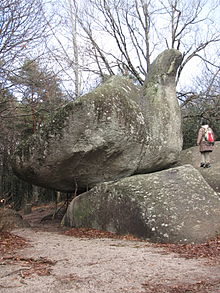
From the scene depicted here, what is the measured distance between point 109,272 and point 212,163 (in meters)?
6.81

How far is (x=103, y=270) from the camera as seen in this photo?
3.58m

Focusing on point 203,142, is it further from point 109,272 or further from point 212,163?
point 109,272

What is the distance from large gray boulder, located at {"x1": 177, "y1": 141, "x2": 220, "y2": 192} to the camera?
8477mm

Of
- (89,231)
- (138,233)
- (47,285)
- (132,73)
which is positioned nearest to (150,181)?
(138,233)

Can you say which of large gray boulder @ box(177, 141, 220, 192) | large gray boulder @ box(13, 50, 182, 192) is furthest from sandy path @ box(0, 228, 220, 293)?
large gray boulder @ box(177, 141, 220, 192)

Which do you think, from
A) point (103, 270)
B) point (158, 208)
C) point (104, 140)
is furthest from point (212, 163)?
A: point (103, 270)

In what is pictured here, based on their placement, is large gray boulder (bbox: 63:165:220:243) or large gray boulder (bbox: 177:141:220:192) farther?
large gray boulder (bbox: 177:141:220:192)

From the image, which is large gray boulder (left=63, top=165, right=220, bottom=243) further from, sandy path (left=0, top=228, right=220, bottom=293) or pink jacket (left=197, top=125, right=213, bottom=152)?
pink jacket (left=197, top=125, right=213, bottom=152)

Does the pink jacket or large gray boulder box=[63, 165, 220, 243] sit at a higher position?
the pink jacket

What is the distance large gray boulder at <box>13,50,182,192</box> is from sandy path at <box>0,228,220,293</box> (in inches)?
129

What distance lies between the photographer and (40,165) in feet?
26.7

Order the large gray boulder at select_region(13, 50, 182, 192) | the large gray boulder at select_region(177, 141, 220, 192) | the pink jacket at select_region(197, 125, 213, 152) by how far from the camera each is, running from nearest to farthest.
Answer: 1. the large gray boulder at select_region(13, 50, 182, 192)
2. the large gray boulder at select_region(177, 141, 220, 192)
3. the pink jacket at select_region(197, 125, 213, 152)

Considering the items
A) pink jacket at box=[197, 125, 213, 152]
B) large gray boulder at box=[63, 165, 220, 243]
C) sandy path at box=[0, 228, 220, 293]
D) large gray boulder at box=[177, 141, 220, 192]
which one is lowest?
sandy path at box=[0, 228, 220, 293]

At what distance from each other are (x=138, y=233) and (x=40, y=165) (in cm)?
334
